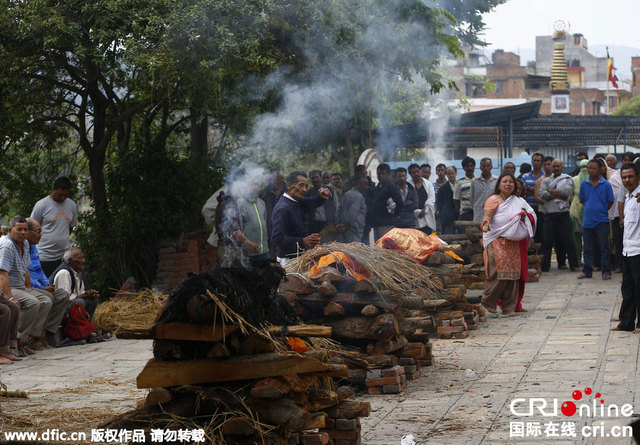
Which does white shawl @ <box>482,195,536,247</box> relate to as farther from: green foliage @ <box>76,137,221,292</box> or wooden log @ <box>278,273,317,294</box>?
green foliage @ <box>76,137,221,292</box>

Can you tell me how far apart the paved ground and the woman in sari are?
1.87 feet

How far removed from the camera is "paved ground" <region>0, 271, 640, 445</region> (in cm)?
570

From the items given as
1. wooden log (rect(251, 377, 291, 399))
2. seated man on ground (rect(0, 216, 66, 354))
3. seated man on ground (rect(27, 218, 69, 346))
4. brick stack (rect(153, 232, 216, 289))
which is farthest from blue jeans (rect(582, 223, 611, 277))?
wooden log (rect(251, 377, 291, 399))

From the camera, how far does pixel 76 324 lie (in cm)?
1041

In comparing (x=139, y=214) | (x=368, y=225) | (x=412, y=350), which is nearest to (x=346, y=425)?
(x=412, y=350)

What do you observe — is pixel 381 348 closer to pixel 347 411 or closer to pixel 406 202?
pixel 347 411

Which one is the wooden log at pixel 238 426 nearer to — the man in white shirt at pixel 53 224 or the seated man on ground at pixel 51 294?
the seated man on ground at pixel 51 294

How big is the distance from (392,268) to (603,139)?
2192 cm

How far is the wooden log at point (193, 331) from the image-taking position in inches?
191

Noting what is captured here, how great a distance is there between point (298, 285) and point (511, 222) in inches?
173

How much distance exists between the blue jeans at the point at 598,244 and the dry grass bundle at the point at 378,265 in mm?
6368

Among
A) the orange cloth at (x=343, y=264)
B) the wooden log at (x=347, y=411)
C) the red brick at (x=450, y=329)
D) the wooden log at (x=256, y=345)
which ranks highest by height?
the orange cloth at (x=343, y=264)

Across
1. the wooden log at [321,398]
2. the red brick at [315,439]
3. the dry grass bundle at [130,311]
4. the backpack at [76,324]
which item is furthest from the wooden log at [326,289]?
the backpack at [76,324]

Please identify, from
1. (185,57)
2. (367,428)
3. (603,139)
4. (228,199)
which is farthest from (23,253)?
(603,139)
